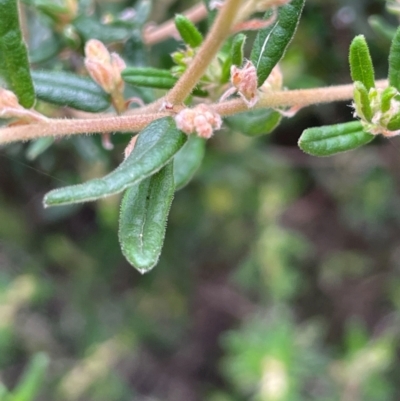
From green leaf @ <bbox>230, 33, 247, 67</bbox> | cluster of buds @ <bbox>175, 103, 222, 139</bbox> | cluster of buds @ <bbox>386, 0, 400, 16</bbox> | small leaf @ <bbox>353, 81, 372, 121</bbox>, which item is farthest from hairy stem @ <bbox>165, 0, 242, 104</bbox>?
cluster of buds @ <bbox>386, 0, 400, 16</bbox>

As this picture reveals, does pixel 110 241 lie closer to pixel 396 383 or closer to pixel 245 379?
pixel 245 379

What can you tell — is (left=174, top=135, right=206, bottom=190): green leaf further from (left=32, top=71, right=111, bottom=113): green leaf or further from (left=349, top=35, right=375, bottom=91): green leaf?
(left=349, top=35, right=375, bottom=91): green leaf

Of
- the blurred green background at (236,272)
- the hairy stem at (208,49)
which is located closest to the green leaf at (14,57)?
the hairy stem at (208,49)

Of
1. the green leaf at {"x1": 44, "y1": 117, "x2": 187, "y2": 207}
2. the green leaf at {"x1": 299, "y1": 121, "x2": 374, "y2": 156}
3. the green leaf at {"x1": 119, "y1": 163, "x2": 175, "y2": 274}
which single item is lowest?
the green leaf at {"x1": 119, "y1": 163, "x2": 175, "y2": 274}

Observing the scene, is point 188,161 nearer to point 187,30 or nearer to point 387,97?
point 187,30

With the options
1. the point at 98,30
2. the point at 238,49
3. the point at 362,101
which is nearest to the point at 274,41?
the point at 238,49

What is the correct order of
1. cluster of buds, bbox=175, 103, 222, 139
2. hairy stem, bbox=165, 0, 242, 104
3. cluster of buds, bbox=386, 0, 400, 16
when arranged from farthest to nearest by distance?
1. cluster of buds, bbox=386, 0, 400, 16
2. cluster of buds, bbox=175, 103, 222, 139
3. hairy stem, bbox=165, 0, 242, 104
